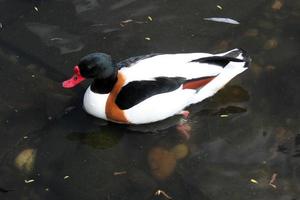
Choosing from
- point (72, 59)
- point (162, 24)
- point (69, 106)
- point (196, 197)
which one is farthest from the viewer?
point (162, 24)

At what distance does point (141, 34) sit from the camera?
16.5 ft

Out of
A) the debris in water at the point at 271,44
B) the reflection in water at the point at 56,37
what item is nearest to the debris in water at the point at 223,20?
the debris in water at the point at 271,44

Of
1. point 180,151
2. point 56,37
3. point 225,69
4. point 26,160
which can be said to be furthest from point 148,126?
point 56,37

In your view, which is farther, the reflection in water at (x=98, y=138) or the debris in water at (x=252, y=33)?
the debris in water at (x=252, y=33)

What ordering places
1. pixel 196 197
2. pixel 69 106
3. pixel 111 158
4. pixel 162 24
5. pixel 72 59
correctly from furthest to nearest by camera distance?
pixel 162 24
pixel 72 59
pixel 69 106
pixel 111 158
pixel 196 197

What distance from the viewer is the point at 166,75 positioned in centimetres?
396

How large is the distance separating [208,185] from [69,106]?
131cm

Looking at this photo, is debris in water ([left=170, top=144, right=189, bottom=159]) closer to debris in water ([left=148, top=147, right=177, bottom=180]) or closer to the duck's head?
debris in water ([left=148, top=147, right=177, bottom=180])

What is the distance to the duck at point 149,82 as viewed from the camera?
3928 mm

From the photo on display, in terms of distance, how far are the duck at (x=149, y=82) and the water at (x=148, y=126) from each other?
20 cm

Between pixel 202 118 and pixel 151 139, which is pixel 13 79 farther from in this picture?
pixel 202 118

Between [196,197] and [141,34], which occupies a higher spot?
[141,34]

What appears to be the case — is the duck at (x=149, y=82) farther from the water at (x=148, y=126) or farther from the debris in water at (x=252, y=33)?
the debris in water at (x=252, y=33)

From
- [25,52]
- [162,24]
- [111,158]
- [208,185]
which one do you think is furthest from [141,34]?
[208,185]
